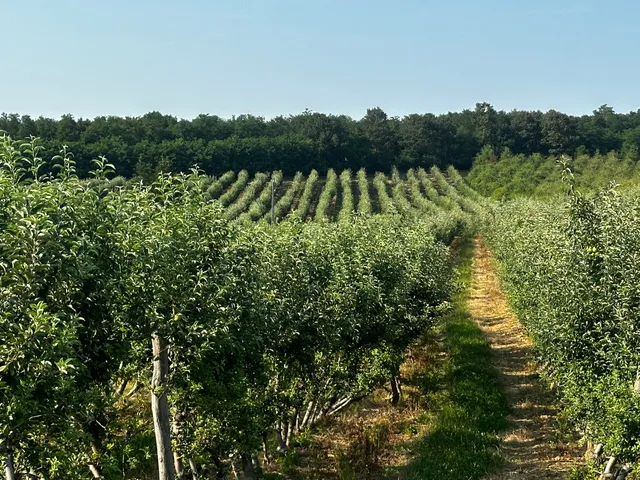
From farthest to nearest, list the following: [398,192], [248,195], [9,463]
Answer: [398,192] → [248,195] → [9,463]

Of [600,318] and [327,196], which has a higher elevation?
[327,196]

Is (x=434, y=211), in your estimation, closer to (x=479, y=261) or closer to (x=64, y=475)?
(x=479, y=261)

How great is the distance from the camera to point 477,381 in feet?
66.9

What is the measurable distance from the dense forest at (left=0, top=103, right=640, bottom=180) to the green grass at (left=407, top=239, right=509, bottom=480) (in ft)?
199

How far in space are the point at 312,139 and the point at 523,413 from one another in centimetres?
9628

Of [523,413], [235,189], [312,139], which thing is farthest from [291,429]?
[312,139]

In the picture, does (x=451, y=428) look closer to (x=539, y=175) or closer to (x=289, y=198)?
(x=289, y=198)

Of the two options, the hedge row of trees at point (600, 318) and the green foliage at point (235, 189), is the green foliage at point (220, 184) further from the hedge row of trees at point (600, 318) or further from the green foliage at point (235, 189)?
the hedge row of trees at point (600, 318)

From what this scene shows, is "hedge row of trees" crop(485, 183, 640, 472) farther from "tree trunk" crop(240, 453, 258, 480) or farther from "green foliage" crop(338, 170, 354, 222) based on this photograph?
"green foliage" crop(338, 170, 354, 222)

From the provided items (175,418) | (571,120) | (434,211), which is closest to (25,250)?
(175,418)

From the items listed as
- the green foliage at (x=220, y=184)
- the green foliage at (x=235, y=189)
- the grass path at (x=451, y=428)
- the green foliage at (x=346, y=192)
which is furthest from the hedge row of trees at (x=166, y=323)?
the green foliage at (x=220, y=184)

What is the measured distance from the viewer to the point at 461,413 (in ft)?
57.0

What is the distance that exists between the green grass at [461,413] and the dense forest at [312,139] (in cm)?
6079

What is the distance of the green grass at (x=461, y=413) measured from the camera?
45.9 feet
